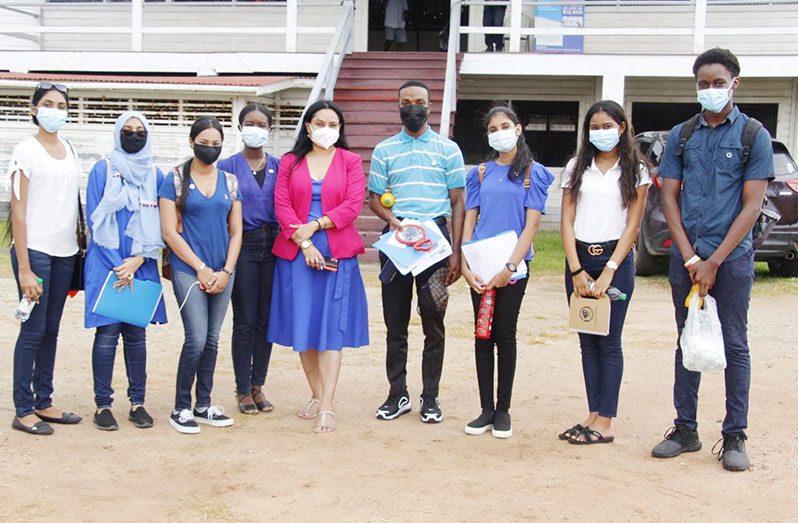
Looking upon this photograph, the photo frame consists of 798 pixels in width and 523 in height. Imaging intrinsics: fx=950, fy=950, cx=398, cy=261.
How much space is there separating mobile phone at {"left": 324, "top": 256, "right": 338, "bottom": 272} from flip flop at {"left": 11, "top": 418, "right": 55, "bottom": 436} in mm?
1765

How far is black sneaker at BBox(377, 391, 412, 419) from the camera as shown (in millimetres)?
5684

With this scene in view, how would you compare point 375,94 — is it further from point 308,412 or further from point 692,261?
point 692,261

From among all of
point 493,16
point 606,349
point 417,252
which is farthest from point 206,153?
point 493,16

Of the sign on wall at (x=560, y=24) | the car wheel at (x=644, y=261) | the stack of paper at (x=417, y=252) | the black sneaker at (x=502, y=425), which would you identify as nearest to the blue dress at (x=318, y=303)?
the stack of paper at (x=417, y=252)

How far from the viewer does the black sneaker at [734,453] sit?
4.77 m

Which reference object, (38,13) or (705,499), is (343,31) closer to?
(38,13)

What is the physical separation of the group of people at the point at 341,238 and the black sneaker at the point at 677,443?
1 cm

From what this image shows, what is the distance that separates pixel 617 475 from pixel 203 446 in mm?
2166

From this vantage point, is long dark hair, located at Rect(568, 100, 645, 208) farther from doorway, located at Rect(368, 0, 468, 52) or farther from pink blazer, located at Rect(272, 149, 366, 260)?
doorway, located at Rect(368, 0, 468, 52)

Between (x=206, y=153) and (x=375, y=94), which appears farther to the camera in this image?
(x=375, y=94)

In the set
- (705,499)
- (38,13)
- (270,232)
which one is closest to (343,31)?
(38,13)

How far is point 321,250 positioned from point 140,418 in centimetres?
140

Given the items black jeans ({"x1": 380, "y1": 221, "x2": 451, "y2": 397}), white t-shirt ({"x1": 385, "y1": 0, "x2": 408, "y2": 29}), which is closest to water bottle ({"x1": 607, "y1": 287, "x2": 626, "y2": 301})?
black jeans ({"x1": 380, "y1": 221, "x2": 451, "y2": 397})

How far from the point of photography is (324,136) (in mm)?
5488
